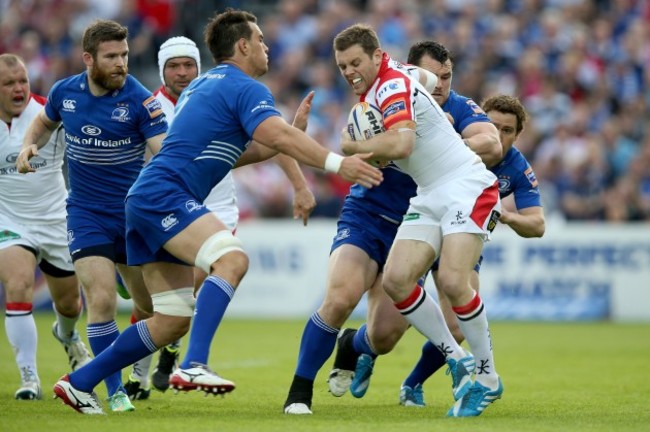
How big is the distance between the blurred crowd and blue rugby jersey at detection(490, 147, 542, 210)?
10.6m

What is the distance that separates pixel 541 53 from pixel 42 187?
571 inches

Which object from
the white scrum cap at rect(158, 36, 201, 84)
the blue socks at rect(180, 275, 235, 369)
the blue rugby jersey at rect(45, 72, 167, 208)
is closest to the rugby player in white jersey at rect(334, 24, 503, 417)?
the blue socks at rect(180, 275, 235, 369)

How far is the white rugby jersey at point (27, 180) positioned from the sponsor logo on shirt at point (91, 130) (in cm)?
127

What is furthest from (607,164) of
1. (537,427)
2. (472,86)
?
(537,427)

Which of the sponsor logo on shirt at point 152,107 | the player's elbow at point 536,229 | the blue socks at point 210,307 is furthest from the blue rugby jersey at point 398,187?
the blue socks at point 210,307

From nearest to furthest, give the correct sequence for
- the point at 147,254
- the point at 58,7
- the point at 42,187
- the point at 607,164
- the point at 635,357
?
1. the point at 147,254
2. the point at 42,187
3. the point at 635,357
4. the point at 607,164
5. the point at 58,7

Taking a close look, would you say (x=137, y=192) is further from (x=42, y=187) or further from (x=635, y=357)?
(x=635, y=357)

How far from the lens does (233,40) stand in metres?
8.48


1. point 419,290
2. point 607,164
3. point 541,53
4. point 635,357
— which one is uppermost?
point 541,53

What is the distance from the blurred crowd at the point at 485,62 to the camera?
2122cm

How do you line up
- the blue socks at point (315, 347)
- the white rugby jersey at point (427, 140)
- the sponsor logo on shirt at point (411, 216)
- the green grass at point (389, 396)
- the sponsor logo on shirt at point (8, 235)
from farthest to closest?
the sponsor logo on shirt at point (8, 235)
the sponsor logo on shirt at point (411, 216)
the blue socks at point (315, 347)
the white rugby jersey at point (427, 140)
the green grass at point (389, 396)

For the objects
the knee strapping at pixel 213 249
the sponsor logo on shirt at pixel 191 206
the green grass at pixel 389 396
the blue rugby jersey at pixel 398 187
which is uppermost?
the blue rugby jersey at pixel 398 187

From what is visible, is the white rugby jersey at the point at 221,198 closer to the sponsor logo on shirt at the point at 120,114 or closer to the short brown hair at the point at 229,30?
the sponsor logo on shirt at the point at 120,114

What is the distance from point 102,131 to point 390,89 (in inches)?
102
